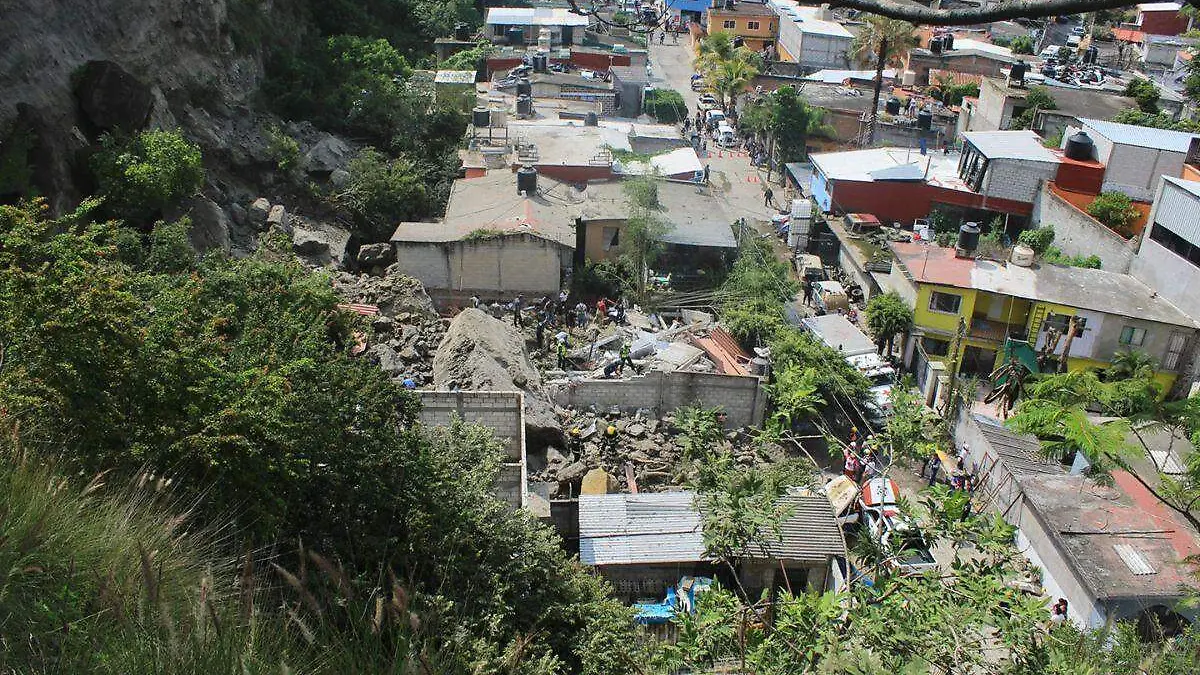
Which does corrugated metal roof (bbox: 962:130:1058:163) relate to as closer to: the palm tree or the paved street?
the palm tree

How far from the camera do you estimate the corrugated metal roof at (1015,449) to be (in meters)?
15.3

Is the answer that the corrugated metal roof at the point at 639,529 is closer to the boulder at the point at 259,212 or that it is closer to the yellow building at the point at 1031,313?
the yellow building at the point at 1031,313

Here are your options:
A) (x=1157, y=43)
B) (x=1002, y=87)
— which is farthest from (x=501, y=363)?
(x=1157, y=43)

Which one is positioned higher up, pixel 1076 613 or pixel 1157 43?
pixel 1157 43

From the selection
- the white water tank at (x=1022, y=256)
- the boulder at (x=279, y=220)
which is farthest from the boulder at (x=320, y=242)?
the white water tank at (x=1022, y=256)

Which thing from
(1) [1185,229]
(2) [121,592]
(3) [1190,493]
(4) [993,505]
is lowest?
(4) [993,505]

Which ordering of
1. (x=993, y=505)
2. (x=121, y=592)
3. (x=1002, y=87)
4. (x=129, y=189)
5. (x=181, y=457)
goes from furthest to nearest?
(x=1002, y=87) → (x=129, y=189) → (x=993, y=505) → (x=181, y=457) → (x=121, y=592)

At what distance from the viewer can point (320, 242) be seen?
70.6ft

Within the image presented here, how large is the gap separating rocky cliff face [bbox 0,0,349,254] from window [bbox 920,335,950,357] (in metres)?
16.4

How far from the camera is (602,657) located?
30.8ft

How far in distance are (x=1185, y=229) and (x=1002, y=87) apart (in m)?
13.7

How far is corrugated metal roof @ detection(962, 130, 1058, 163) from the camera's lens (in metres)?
26.3

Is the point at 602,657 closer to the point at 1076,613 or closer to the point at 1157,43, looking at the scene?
the point at 1076,613

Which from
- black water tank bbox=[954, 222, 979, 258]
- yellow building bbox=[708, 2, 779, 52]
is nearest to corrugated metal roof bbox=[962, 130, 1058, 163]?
black water tank bbox=[954, 222, 979, 258]
